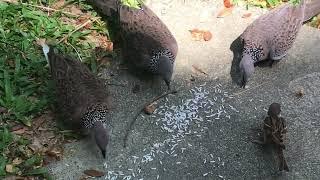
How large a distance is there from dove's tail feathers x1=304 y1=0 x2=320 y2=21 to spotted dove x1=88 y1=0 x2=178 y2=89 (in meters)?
1.71

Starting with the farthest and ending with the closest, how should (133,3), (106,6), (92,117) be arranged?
1. (133,3)
2. (106,6)
3. (92,117)

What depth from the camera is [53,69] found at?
5.89m

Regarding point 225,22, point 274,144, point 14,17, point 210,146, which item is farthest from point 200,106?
point 14,17

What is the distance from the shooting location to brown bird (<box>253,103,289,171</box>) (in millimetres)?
5395

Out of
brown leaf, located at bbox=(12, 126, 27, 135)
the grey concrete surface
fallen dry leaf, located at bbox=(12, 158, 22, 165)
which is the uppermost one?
the grey concrete surface

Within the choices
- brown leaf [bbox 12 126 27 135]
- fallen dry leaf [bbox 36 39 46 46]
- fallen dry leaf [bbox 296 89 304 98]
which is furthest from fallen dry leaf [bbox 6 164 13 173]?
fallen dry leaf [bbox 296 89 304 98]

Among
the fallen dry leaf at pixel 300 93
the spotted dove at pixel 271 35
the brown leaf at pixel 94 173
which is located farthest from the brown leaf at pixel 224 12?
the brown leaf at pixel 94 173

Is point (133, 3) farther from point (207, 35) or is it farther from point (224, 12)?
point (224, 12)

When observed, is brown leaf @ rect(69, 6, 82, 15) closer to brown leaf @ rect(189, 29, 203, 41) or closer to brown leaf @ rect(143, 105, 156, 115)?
brown leaf @ rect(189, 29, 203, 41)

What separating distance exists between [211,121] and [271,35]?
1.29 metres

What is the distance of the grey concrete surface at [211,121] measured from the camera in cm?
549

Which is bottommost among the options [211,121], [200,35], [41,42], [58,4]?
[211,121]

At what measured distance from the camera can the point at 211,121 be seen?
5.91 m

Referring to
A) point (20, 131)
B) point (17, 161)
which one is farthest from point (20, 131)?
point (17, 161)
